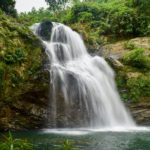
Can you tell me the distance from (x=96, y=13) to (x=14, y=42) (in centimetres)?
1772

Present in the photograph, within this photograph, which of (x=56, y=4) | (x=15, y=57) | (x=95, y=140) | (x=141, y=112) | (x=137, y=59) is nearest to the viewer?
(x=95, y=140)

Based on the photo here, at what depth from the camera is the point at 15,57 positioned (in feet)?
64.1

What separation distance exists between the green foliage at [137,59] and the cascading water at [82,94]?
1738 millimetres

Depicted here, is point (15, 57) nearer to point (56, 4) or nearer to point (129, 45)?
point (129, 45)

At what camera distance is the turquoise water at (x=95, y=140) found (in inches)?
543

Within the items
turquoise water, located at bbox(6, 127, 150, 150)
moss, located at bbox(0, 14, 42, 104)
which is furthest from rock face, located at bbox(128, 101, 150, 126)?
moss, located at bbox(0, 14, 42, 104)

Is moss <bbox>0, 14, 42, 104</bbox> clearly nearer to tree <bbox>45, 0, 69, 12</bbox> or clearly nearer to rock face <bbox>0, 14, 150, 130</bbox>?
rock face <bbox>0, 14, 150, 130</bbox>

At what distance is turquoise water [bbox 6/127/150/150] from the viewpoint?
45.2 ft

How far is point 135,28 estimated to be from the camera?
32.1m

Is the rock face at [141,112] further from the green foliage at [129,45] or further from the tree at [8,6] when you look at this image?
the tree at [8,6]

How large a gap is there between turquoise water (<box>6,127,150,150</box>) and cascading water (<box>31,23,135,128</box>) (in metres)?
2.15

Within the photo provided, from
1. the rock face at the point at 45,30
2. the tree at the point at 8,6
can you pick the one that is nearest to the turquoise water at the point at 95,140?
the rock face at the point at 45,30

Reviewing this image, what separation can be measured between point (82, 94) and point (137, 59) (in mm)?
5471

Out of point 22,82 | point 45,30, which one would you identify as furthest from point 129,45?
point 22,82
